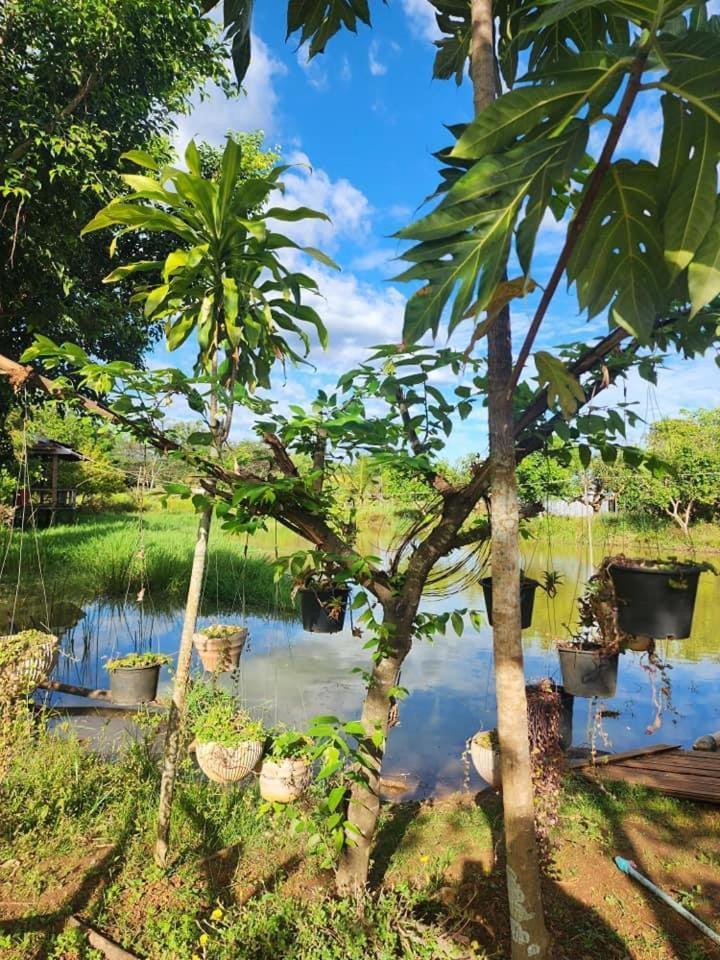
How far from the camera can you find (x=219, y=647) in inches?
117

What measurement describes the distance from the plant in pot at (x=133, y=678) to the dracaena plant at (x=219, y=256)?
2164 millimetres

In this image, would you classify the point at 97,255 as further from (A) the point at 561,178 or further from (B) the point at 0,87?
(A) the point at 561,178

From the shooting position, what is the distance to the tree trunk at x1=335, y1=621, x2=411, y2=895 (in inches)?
70.7

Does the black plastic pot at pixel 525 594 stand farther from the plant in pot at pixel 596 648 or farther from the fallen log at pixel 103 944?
the fallen log at pixel 103 944

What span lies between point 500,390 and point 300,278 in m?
0.81

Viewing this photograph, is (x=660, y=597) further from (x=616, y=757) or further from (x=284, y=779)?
(x=284, y=779)

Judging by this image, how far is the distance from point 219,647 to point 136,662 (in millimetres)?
678

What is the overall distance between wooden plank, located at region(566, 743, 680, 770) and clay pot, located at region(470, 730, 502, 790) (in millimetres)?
614

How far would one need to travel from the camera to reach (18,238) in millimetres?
4871

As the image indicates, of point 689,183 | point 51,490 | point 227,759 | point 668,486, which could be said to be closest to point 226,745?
point 227,759

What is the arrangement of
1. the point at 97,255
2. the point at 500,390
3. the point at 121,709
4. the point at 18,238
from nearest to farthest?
the point at 500,390
the point at 121,709
the point at 18,238
the point at 97,255

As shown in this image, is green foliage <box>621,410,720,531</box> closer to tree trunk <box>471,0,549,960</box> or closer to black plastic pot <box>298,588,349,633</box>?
tree trunk <box>471,0,549,960</box>

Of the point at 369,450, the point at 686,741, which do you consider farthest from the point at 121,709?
the point at 686,741

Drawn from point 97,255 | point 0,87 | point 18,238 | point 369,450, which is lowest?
point 369,450
